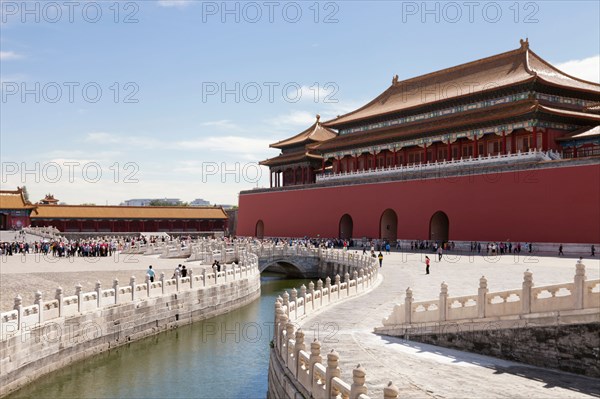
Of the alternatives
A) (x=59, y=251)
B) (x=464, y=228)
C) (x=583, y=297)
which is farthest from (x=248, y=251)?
(x=583, y=297)

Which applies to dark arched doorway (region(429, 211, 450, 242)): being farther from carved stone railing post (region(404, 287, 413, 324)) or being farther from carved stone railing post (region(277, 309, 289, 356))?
carved stone railing post (region(277, 309, 289, 356))

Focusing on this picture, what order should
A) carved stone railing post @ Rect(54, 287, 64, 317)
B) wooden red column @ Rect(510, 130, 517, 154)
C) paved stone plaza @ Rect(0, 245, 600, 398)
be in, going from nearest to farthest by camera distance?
1. paved stone plaza @ Rect(0, 245, 600, 398)
2. carved stone railing post @ Rect(54, 287, 64, 317)
3. wooden red column @ Rect(510, 130, 517, 154)

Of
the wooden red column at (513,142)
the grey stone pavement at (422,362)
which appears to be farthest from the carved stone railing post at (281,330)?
the wooden red column at (513,142)

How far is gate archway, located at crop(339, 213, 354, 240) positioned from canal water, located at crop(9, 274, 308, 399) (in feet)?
79.2

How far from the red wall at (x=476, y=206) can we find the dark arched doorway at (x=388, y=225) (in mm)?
550

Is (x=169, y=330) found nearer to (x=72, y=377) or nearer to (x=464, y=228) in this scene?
(x=72, y=377)

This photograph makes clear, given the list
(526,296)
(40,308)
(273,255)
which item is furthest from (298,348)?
(273,255)

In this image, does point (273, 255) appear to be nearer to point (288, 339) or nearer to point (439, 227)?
point (439, 227)

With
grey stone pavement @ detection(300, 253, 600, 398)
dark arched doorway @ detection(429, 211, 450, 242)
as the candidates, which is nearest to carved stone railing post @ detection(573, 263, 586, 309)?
grey stone pavement @ detection(300, 253, 600, 398)

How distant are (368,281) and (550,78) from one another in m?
23.0

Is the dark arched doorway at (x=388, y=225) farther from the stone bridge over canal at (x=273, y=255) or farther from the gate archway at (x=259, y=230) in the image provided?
the gate archway at (x=259, y=230)

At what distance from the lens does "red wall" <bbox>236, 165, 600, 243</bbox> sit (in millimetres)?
29469

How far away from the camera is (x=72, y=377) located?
1533 centimetres

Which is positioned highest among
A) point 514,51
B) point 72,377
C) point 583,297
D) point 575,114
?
point 514,51
